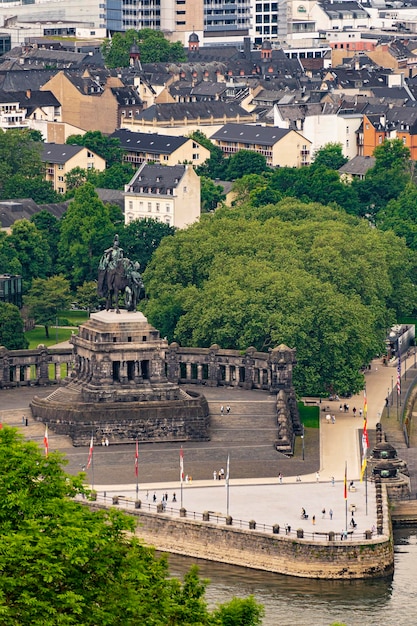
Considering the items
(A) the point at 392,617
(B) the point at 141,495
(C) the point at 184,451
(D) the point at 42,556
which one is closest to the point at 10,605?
(D) the point at 42,556

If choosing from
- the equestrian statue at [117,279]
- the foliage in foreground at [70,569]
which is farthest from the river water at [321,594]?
the equestrian statue at [117,279]

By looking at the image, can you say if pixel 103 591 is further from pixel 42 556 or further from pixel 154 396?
pixel 154 396

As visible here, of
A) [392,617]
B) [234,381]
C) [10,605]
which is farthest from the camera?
[234,381]

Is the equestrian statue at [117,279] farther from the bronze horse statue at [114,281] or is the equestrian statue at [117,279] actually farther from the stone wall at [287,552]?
the stone wall at [287,552]

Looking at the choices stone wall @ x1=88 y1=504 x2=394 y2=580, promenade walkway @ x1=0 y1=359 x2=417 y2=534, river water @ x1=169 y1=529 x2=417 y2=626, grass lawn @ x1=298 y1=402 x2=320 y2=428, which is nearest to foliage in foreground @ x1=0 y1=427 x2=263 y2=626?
river water @ x1=169 y1=529 x2=417 y2=626

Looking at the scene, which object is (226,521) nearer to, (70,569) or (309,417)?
(309,417)
